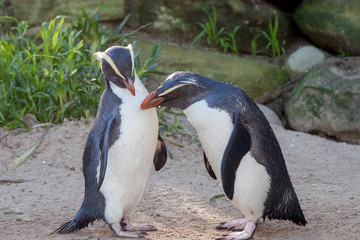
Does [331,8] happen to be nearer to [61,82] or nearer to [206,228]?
[61,82]

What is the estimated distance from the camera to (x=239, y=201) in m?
3.05

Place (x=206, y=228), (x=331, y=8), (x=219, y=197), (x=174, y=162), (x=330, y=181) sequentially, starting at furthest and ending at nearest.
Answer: (x=331, y=8), (x=174, y=162), (x=330, y=181), (x=219, y=197), (x=206, y=228)

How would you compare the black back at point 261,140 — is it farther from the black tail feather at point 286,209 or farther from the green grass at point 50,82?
the green grass at point 50,82

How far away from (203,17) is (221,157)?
341 cm

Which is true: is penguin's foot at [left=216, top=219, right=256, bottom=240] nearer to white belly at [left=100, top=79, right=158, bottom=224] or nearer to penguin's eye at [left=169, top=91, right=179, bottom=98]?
white belly at [left=100, top=79, right=158, bottom=224]

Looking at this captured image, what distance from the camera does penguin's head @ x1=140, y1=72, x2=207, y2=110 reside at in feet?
9.72

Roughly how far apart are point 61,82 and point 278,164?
218 cm

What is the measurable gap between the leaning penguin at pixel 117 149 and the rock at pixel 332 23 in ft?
11.1

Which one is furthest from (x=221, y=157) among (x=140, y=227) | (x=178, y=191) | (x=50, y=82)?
(x=50, y=82)

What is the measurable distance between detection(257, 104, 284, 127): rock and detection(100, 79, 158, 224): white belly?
264 centimetres

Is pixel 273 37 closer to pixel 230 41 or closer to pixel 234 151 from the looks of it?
pixel 230 41

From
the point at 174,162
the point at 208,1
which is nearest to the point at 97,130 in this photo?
the point at 174,162

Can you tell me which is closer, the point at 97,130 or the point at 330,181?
the point at 97,130

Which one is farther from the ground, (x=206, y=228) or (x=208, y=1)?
(x=208, y=1)
